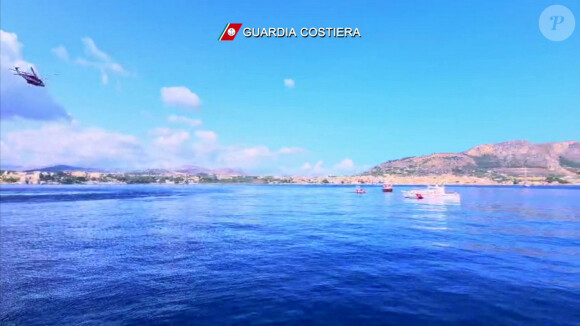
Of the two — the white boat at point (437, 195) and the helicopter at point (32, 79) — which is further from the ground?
the helicopter at point (32, 79)

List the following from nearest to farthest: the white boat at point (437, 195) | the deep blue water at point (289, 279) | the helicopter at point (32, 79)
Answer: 1. the deep blue water at point (289, 279)
2. the helicopter at point (32, 79)
3. the white boat at point (437, 195)

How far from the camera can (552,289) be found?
16.9m

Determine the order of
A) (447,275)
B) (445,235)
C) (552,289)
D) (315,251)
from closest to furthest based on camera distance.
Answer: (552,289)
(447,275)
(315,251)
(445,235)

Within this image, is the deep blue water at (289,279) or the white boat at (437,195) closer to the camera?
the deep blue water at (289,279)

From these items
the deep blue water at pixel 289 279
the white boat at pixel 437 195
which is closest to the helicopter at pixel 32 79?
the deep blue water at pixel 289 279

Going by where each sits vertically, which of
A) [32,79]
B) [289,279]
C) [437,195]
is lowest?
[289,279]

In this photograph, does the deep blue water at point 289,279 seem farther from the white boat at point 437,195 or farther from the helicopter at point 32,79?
the white boat at point 437,195

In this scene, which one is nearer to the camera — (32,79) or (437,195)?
(32,79)

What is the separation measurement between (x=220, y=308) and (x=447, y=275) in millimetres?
13635

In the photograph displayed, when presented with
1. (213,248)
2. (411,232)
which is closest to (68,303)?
(213,248)

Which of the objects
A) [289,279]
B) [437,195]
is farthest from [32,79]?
[437,195]

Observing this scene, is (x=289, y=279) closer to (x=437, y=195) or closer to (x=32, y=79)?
(x=32, y=79)

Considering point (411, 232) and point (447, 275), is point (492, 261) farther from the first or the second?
point (411, 232)

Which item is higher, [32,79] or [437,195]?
[32,79]
